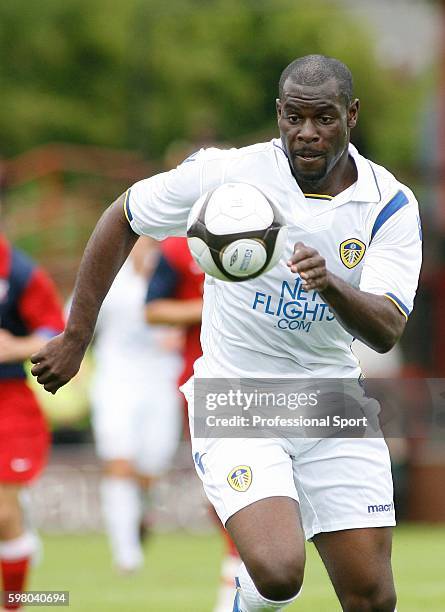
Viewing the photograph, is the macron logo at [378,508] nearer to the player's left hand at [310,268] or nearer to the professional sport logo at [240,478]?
the professional sport logo at [240,478]

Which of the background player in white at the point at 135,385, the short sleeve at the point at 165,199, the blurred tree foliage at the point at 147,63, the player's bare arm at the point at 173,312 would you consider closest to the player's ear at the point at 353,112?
the short sleeve at the point at 165,199

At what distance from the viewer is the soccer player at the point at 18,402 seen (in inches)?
302

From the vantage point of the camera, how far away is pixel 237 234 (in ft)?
16.5

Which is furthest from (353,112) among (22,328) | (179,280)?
(179,280)

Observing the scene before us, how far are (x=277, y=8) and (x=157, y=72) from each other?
305cm

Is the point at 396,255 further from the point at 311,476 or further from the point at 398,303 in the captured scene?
the point at 311,476

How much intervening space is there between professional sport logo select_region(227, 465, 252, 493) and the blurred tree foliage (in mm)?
25478

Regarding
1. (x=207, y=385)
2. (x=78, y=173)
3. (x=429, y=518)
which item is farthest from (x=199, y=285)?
(x=78, y=173)

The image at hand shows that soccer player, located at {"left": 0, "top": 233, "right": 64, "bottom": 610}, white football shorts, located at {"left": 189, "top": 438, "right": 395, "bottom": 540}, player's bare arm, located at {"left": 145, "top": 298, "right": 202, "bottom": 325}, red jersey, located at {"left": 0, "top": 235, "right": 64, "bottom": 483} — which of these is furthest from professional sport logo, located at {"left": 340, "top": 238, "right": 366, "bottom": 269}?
player's bare arm, located at {"left": 145, "top": 298, "right": 202, "bottom": 325}

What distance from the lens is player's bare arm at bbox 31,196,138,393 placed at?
5418 mm

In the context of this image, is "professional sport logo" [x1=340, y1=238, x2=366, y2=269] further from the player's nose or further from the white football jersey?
the player's nose

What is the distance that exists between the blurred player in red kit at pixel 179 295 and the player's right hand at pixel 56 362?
12.2 feet

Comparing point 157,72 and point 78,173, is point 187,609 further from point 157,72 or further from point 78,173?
point 157,72

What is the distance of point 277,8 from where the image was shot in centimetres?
3266
